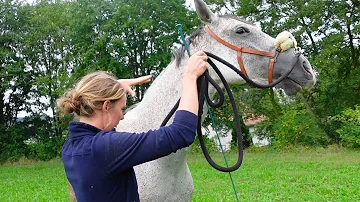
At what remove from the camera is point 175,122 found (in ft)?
5.35

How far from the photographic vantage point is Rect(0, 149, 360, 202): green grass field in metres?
9.25

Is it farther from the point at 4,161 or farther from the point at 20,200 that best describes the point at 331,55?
the point at 4,161

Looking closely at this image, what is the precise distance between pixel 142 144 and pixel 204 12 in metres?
1.49

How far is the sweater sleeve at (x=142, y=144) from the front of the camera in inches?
62.9

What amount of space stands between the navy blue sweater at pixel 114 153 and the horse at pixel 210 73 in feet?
2.74

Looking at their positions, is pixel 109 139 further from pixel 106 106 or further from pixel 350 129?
pixel 350 129

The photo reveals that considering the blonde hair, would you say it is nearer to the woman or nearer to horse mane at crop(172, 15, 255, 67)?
the woman

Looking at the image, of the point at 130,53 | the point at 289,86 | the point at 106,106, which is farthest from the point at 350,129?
the point at 106,106

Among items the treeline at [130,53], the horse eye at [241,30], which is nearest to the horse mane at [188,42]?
the horse eye at [241,30]

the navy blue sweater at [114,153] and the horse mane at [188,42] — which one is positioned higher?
the horse mane at [188,42]

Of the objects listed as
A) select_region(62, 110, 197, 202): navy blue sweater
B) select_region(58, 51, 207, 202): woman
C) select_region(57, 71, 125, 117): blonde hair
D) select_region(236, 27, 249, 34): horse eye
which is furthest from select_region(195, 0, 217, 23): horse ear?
select_region(62, 110, 197, 202): navy blue sweater

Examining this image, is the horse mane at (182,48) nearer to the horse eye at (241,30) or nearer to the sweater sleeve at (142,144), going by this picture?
the horse eye at (241,30)

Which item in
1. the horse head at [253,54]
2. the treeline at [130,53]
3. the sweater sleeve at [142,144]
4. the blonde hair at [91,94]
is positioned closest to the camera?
the sweater sleeve at [142,144]

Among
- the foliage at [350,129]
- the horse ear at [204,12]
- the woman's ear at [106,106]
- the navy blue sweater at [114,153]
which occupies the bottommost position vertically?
the foliage at [350,129]
